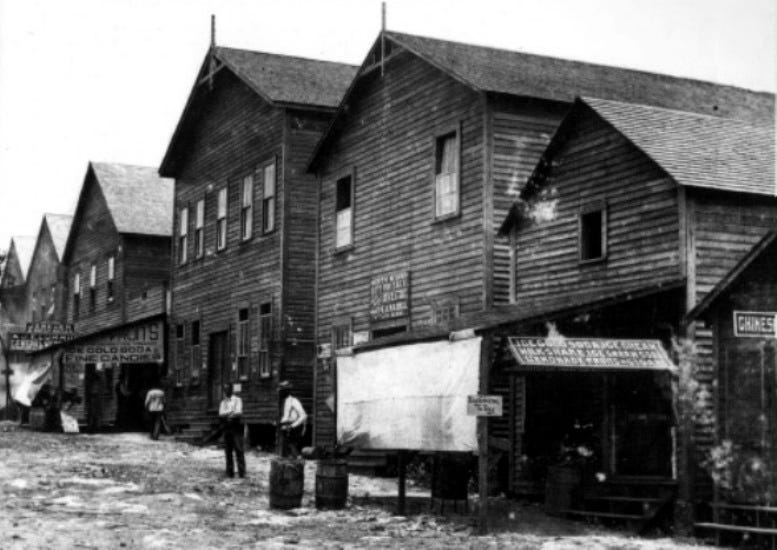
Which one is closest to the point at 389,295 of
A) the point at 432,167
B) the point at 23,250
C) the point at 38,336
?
the point at 432,167

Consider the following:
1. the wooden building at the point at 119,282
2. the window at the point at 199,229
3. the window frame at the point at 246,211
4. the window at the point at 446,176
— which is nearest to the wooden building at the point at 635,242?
the window at the point at 446,176

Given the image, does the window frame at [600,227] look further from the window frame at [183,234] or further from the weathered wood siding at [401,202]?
the window frame at [183,234]

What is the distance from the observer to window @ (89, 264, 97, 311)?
46.4 meters

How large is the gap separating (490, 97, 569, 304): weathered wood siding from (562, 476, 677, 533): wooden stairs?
4532 mm

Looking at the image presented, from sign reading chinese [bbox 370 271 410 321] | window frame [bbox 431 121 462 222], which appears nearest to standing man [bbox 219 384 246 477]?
sign reading chinese [bbox 370 271 410 321]

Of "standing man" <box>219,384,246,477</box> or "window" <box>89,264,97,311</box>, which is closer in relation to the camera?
"standing man" <box>219,384,246,477</box>

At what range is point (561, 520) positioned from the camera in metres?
18.0

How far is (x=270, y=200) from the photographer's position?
30.7 metres

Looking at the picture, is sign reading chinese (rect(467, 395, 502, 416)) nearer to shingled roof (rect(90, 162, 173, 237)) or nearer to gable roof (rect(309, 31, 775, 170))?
gable roof (rect(309, 31, 775, 170))

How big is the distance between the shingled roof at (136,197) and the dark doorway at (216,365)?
400 inches

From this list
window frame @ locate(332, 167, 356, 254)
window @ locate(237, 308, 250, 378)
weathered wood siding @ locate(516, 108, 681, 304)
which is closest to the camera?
weathered wood siding @ locate(516, 108, 681, 304)

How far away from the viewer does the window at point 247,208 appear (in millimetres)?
31781

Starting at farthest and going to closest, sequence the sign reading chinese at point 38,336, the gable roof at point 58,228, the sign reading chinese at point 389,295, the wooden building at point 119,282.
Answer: the gable roof at point 58,228, the sign reading chinese at point 38,336, the wooden building at point 119,282, the sign reading chinese at point 389,295

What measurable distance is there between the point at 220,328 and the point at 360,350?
14443 mm
